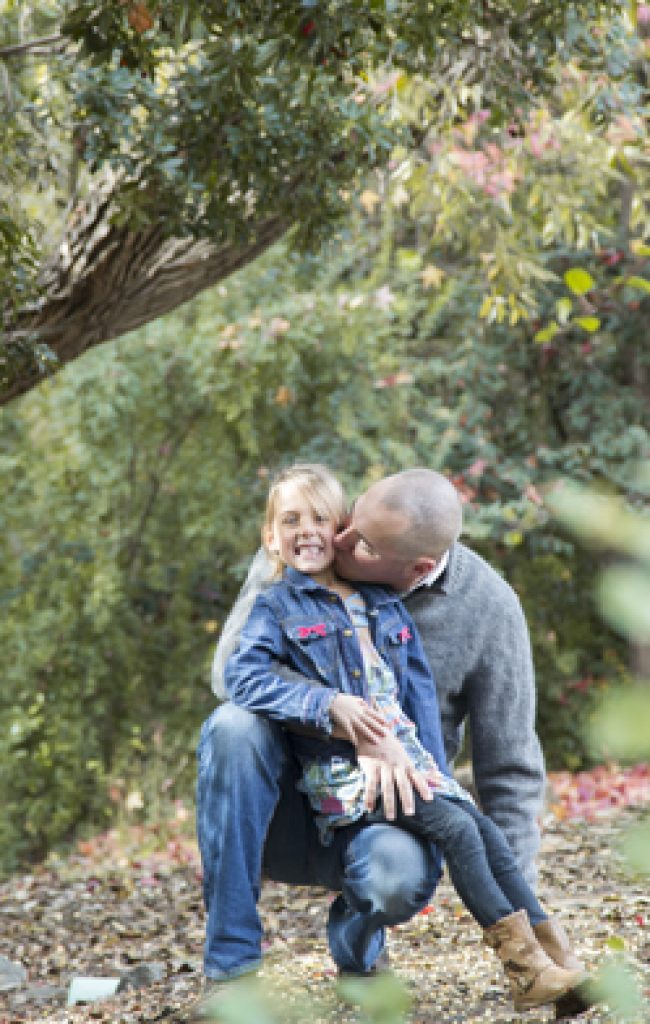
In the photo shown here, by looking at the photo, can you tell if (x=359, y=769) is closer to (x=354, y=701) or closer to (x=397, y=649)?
(x=354, y=701)

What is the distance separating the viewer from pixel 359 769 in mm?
2492

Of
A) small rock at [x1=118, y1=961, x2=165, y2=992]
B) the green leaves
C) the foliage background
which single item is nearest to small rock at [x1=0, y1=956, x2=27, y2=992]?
small rock at [x1=118, y1=961, x2=165, y2=992]

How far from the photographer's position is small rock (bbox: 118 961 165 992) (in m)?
3.59

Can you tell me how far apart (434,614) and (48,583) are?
5913 millimetres

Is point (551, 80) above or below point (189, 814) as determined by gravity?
above

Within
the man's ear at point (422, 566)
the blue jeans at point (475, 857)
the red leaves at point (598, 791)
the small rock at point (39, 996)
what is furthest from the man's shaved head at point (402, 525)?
the red leaves at point (598, 791)

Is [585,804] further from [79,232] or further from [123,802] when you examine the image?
[79,232]

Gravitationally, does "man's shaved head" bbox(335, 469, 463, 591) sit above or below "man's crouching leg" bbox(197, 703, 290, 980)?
above

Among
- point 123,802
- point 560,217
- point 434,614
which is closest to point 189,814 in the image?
point 123,802

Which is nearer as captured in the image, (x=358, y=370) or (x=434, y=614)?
(x=434, y=614)

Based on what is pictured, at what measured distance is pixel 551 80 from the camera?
3627 millimetres

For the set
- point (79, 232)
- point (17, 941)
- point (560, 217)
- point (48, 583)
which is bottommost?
point (48, 583)

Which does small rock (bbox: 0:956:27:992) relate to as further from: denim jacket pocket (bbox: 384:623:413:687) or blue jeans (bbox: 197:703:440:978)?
denim jacket pocket (bbox: 384:623:413:687)

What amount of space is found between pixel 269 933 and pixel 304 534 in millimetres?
1997
